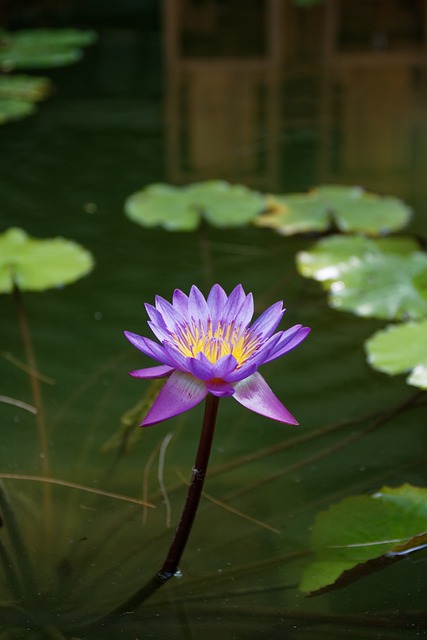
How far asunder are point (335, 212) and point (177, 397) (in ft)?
4.75

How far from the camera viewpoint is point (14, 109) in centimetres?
336

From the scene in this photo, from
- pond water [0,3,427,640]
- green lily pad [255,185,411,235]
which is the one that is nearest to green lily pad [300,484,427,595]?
pond water [0,3,427,640]

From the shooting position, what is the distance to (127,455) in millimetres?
1373

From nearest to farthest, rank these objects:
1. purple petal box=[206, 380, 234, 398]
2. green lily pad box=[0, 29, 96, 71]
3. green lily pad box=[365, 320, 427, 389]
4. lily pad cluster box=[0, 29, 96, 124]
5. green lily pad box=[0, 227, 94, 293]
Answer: purple petal box=[206, 380, 234, 398], green lily pad box=[365, 320, 427, 389], green lily pad box=[0, 227, 94, 293], lily pad cluster box=[0, 29, 96, 124], green lily pad box=[0, 29, 96, 71]

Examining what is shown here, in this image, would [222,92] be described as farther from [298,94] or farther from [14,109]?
[14,109]

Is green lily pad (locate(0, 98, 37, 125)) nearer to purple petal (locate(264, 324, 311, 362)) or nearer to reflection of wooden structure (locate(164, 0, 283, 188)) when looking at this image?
reflection of wooden structure (locate(164, 0, 283, 188))

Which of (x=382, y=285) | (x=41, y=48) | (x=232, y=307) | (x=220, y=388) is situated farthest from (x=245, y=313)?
(x=41, y=48)

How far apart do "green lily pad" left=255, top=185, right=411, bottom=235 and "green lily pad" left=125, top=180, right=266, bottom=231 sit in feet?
0.19

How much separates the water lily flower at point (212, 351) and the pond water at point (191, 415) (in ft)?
0.97

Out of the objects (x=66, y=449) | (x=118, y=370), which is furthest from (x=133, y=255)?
(x=66, y=449)

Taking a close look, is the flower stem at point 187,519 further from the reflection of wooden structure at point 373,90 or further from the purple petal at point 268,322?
the reflection of wooden structure at point 373,90

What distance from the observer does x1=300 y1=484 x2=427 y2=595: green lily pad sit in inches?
43.0

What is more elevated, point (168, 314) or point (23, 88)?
point (168, 314)

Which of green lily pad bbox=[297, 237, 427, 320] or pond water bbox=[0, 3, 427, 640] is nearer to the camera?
pond water bbox=[0, 3, 427, 640]
